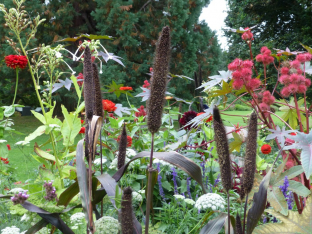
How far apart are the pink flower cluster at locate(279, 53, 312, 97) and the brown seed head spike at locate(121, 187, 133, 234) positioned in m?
0.81

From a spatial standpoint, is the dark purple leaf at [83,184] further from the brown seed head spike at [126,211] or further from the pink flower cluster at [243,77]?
the pink flower cluster at [243,77]

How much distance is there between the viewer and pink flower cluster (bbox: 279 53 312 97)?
1.11 meters

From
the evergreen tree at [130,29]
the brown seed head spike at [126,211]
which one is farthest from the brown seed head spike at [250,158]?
the evergreen tree at [130,29]

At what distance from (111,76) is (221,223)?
7.98m

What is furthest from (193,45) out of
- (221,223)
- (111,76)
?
(221,223)

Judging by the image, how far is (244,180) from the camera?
0.65 meters

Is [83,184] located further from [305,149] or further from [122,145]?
[305,149]

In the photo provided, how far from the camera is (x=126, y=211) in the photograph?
601 millimetres

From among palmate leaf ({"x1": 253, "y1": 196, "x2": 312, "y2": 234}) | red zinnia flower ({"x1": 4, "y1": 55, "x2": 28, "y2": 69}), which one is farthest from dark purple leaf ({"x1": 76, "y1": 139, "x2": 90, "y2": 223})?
red zinnia flower ({"x1": 4, "y1": 55, "x2": 28, "y2": 69})

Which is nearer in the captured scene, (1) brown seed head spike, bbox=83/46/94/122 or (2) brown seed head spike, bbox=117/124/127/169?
(1) brown seed head spike, bbox=83/46/94/122

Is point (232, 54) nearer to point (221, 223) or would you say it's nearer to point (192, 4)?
point (192, 4)

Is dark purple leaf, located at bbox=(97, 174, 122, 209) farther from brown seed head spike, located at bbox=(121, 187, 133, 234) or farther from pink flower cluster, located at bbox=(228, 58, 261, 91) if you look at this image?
pink flower cluster, located at bbox=(228, 58, 261, 91)

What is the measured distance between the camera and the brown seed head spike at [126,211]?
59cm

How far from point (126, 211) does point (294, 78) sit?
84 centimetres
